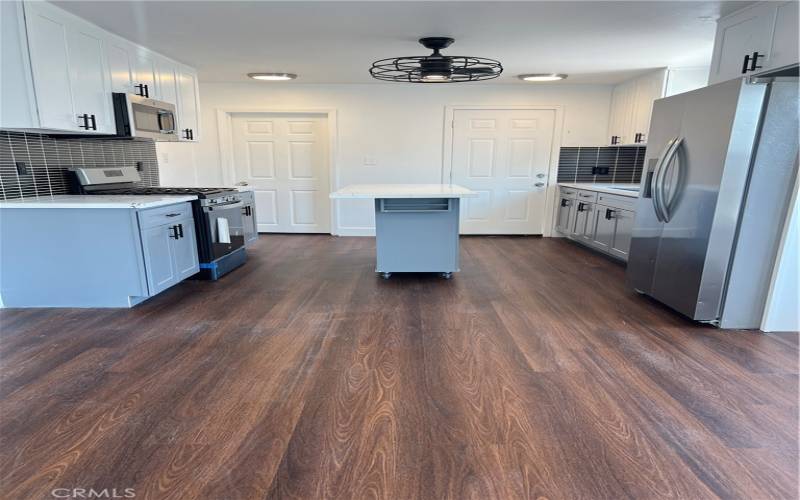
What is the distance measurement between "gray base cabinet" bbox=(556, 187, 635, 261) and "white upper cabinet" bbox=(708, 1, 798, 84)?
1.50 m

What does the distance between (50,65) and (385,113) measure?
368 cm

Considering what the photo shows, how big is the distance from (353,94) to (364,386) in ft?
15.0

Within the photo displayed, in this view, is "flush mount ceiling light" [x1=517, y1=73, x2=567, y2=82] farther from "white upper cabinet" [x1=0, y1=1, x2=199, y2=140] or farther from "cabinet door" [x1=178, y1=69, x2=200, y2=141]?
"white upper cabinet" [x1=0, y1=1, x2=199, y2=140]

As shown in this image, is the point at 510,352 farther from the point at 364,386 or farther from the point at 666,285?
the point at 666,285

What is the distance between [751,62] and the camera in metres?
2.59

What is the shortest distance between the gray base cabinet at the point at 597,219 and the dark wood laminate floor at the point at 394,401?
4.08 ft

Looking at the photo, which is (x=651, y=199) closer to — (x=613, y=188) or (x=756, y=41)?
(x=756, y=41)

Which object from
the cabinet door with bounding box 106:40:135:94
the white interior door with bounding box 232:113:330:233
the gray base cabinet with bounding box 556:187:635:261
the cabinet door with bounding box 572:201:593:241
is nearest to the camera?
the cabinet door with bounding box 106:40:135:94

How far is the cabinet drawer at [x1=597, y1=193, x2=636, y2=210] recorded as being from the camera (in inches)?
161

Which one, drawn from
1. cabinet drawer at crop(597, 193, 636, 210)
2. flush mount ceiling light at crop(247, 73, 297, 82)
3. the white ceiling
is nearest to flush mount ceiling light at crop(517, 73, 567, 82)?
the white ceiling

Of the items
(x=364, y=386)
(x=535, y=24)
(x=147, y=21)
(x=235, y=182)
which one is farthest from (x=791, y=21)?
(x=235, y=182)

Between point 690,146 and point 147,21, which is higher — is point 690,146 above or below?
below

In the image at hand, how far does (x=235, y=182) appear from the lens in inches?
229

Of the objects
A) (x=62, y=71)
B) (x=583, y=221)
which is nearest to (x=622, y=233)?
(x=583, y=221)
